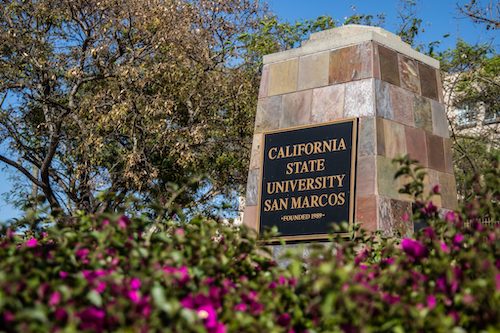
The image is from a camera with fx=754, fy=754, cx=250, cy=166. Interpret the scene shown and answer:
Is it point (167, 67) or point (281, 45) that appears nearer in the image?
point (167, 67)

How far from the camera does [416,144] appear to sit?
898 cm

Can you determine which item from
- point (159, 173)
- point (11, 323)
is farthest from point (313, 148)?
point (159, 173)

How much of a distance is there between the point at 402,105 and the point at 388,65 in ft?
1.64

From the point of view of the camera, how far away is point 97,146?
54.1ft

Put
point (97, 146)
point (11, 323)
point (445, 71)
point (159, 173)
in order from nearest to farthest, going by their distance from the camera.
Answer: point (11, 323), point (97, 146), point (159, 173), point (445, 71)

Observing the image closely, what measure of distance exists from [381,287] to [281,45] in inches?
696

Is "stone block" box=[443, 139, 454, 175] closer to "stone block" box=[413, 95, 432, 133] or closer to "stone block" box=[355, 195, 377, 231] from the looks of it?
"stone block" box=[413, 95, 432, 133]

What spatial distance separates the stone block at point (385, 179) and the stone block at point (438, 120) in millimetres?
1298

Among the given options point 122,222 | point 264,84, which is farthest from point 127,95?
Answer: point 122,222

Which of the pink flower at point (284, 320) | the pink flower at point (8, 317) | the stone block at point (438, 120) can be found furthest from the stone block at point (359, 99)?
the pink flower at point (8, 317)

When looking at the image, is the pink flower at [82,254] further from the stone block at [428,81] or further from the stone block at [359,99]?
the stone block at [428,81]

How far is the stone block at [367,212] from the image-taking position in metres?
8.03

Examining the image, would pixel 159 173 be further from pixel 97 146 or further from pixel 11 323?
pixel 11 323

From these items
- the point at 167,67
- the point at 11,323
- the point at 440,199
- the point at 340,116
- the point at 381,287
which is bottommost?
the point at 11,323
